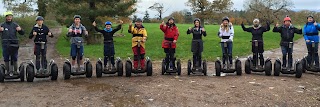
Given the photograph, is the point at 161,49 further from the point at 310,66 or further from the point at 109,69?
the point at 310,66

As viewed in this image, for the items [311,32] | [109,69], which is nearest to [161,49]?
[109,69]

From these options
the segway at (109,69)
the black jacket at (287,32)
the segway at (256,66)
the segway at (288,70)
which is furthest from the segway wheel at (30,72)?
the black jacket at (287,32)

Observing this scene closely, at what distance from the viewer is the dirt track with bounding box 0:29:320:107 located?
324 inches

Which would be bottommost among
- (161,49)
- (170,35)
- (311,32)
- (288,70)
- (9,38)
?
(288,70)

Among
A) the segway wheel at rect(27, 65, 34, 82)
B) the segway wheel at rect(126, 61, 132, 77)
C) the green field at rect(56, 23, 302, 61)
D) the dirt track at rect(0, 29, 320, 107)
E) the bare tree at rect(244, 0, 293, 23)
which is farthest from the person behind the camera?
the bare tree at rect(244, 0, 293, 23)

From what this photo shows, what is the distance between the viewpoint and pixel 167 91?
9.32m

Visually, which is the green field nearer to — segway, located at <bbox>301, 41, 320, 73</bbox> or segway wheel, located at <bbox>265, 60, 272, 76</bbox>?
segway, located at <bbox>301, 41, 320, 73</bbox>

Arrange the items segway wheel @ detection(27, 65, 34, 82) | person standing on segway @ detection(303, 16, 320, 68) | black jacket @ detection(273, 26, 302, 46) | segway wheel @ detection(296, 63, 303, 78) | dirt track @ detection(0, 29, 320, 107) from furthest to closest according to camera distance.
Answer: person standing on segway @ detection(303, 16, 320, 68), black jacket @ detection(273, 26, 302, 46), segway wheel @ detection(296, 63, 303, 78), segway wheel @ detection(27, 65, 34, 82), dirt track @ detection(0, 29, 320, 107)

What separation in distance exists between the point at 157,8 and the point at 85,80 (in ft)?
248

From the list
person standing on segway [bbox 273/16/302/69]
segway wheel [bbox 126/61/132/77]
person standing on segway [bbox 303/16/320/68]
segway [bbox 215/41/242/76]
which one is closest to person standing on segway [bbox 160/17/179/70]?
segway wheel [bbox 126/61/132/77]

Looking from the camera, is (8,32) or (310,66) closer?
(8,32)

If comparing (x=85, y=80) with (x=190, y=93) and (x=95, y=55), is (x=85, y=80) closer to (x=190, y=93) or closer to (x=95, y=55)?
(x=190, y=93)

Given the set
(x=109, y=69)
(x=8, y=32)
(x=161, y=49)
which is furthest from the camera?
(x=161, y=49)

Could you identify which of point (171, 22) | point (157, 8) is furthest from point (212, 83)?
point (157, 8)
